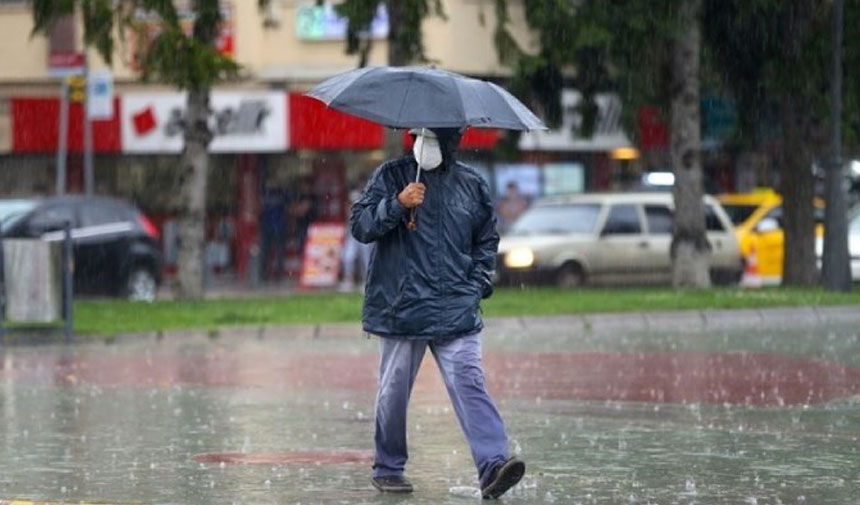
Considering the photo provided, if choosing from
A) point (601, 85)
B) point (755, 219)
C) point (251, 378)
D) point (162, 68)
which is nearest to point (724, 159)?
point (755, 219)

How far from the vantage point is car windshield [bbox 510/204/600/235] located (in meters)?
31.6

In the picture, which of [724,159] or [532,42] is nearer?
[532,42]

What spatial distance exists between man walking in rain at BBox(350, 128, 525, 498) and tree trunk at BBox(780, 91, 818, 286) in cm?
1979

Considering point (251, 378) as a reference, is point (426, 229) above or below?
above

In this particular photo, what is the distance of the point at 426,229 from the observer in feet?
29.3

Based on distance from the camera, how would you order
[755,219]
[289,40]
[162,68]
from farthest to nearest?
[289,40]
[755,219]
[162,68]

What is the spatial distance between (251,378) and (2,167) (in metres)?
28.2

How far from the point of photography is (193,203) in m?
27.1

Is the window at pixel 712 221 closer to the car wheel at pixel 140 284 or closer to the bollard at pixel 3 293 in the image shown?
the car wheel at pixel 140 284

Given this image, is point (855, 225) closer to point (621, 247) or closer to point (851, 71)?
point (621, 247)

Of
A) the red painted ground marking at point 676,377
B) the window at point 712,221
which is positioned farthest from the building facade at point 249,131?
the red painted ground marking at point 676,377

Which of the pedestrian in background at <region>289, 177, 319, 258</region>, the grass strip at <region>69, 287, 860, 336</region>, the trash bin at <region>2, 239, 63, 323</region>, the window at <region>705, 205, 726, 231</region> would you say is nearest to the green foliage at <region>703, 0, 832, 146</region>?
the grass strip at <region>69, 287, 860, 336</region>

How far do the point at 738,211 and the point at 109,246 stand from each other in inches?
438

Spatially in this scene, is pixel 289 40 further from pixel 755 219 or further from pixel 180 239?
pixel 180 239
